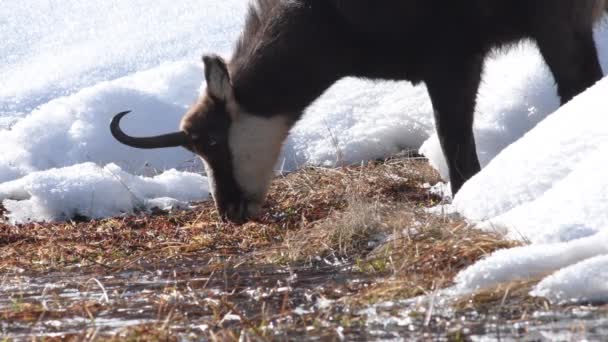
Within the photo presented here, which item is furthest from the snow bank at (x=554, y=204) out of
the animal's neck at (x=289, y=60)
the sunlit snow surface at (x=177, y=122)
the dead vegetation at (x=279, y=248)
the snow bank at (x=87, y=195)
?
the snow bank at (x=87, y=195)

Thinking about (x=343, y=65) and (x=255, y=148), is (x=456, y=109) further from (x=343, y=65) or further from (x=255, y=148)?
(x=255, y=148)

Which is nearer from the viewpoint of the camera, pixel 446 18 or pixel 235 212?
pixel 446 18

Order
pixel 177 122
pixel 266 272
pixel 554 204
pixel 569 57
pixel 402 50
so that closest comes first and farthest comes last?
pixel 554 204, pixel 266 272, pixel 569 57, pixel 402 50, pixel 177 122

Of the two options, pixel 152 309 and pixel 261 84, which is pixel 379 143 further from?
pixel 152 309

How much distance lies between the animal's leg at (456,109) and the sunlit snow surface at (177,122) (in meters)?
0.39

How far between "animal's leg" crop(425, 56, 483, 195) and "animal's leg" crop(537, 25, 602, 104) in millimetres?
627

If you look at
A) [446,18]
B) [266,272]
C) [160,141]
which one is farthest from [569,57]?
[160,141]

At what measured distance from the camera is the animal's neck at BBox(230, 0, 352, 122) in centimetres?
706

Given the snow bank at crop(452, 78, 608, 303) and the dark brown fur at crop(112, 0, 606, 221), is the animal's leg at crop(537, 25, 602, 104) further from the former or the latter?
the snow bank at crop(452, 78, 608, 303)

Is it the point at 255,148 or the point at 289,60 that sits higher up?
the point at 289,60

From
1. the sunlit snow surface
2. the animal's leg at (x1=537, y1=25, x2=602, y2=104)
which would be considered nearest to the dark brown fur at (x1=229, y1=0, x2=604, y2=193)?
the animal's leg at (x1=537, y1=25, x2=602, y2=104)

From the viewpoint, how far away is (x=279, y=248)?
217 inches

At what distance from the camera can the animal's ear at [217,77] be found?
7070mm

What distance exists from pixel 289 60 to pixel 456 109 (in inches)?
41.8
